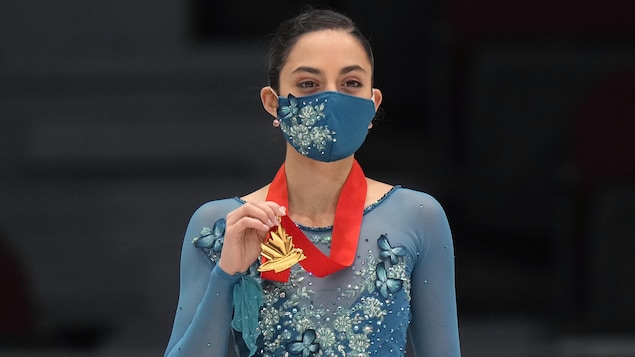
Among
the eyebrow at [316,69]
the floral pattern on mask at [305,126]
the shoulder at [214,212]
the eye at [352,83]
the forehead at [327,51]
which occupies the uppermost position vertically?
the forehead at [327,51]

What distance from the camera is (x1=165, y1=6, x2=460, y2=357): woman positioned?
2.06 meters

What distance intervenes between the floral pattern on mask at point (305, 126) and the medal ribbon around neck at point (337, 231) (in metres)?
0.10

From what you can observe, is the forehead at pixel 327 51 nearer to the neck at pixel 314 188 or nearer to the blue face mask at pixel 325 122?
the blue face mask at pixel 325 122

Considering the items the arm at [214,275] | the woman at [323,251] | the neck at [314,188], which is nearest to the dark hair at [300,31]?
the woman at [323,251]

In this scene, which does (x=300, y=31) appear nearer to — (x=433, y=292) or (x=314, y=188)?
(x=314, y=188)

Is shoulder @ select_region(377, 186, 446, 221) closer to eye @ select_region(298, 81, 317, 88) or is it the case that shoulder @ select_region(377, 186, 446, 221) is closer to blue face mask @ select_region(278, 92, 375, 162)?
blue face mask @ select_region(278, 92, 375, 162)

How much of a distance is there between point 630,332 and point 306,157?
8.71 ft

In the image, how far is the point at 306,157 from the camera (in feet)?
7.00

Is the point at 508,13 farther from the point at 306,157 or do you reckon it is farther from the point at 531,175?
the point at 306,157

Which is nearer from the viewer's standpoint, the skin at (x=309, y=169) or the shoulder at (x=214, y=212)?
the skin at (x=309, y=169)

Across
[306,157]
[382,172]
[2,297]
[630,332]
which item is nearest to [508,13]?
[382,172]

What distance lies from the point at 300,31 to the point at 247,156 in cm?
270

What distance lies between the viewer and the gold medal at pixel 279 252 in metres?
1.99

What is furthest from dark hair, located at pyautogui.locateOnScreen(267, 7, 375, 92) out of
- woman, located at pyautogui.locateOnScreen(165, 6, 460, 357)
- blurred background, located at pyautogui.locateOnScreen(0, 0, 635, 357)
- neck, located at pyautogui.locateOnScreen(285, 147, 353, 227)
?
blurred background, located at pyautogui.locateOnScreen(0, 0, 635, 357)
